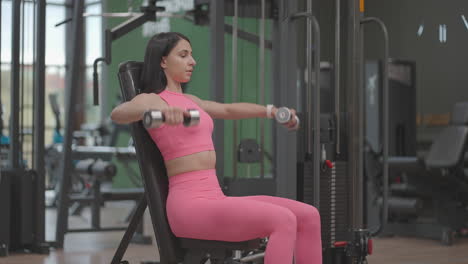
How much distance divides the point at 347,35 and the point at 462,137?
2.11m

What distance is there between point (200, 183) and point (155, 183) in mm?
168

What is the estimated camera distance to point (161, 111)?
212cm

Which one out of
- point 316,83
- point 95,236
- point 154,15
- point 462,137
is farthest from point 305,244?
point 95,236

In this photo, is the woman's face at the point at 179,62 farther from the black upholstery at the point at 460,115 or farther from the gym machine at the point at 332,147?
the black upholstery at the point at 460,115

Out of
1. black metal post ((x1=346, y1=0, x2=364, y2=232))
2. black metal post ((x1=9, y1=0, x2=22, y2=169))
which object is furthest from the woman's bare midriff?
black metal post ((x1=9, y1=0, x2=22, y2=169))

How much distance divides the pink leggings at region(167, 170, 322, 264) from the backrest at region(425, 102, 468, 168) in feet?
9.79

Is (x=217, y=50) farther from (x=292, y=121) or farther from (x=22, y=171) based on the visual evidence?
(x=22, y=171)

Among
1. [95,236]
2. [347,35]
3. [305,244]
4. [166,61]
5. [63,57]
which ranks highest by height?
[63,57]

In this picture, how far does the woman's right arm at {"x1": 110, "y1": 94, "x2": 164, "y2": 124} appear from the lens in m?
2.42

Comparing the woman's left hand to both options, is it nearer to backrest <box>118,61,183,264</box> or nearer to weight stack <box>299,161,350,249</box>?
backrest <box>118,61,183,264</box>

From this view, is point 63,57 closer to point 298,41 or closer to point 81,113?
point 81,113

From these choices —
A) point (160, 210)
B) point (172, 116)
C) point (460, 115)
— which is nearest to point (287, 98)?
point (160, 210)

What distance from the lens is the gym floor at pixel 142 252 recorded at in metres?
4.20

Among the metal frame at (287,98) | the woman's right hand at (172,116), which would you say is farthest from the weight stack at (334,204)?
the woman's right hand at (172,116)
